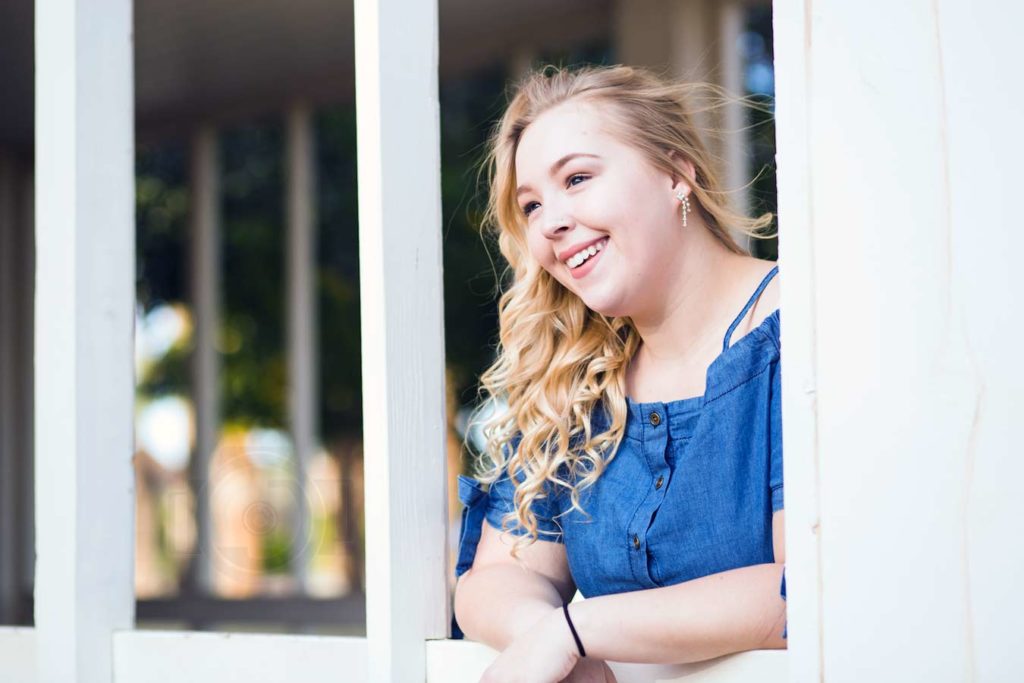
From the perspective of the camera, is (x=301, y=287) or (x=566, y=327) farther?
(x=301, y=287)

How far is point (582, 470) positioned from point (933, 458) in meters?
0.85

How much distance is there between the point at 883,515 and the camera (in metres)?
1.27

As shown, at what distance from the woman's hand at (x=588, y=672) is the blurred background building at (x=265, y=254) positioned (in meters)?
1.06

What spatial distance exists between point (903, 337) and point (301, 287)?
6083 mm

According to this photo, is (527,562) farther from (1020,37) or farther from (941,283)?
(1020,37)

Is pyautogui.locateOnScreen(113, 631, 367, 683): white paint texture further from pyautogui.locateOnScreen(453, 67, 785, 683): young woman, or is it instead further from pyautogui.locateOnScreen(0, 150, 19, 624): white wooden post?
pyautogui.locateOnScreen(0, 150, 19, 624): white wooden post

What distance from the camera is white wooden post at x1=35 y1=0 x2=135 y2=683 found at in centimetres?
224

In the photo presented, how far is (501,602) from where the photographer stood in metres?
1.87

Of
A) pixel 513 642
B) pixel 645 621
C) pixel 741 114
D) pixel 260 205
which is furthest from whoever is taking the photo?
pixel 260 205

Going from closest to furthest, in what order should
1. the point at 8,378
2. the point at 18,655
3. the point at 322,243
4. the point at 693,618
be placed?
1. the point at 693,618
2. the point at 18,655
3. the point at 8,378
4. the point at 322,243

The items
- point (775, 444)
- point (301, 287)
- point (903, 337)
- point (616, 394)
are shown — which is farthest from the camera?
point (301, 287)

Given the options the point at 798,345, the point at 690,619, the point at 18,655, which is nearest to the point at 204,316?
the point at 18,655

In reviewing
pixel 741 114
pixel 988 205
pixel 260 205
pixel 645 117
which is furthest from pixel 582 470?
pixel 260 205

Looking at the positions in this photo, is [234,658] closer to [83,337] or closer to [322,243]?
[83,337]
